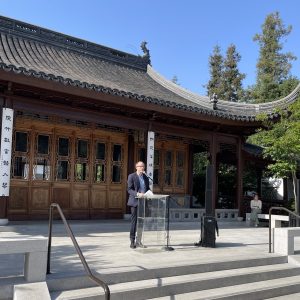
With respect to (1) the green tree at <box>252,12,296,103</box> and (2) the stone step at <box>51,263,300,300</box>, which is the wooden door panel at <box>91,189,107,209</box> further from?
(1) the green tree at <box>252,12,296,103</box>

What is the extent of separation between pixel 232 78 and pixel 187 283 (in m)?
32.1

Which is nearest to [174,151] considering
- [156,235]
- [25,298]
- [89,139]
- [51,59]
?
[89,139]

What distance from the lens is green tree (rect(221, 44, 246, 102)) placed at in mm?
34750

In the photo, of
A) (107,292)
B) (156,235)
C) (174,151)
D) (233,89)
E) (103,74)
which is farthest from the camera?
(233,89)

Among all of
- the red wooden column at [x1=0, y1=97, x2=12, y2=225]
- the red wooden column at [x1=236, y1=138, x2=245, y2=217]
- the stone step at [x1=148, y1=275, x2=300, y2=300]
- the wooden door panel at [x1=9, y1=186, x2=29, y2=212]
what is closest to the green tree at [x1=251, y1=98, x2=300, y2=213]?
the red wooden column at [x1=236, y1=138, x2=245, y2=217]

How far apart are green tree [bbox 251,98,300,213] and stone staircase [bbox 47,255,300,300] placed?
18.3ft

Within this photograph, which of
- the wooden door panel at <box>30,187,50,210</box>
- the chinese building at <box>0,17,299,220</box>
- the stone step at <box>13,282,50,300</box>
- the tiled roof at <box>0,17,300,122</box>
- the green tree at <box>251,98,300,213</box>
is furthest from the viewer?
the green tree at <box>251,98,300,213</box>

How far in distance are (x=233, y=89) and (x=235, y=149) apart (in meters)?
22.4

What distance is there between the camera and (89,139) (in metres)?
11.9

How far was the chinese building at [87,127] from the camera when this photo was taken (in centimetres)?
942

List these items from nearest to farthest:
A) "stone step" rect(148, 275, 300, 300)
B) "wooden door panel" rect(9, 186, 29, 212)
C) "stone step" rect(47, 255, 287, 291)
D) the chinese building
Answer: "stone step" rect(47, 255, 287, 291) < "stone step" rect(148, 275, 300, 300) < the chinese building < "wooden door panel" rect(9, 186, 29, 212)

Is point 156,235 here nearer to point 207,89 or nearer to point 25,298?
point 25,298

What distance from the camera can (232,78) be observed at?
35875 mm

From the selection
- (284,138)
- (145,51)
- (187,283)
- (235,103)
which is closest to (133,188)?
(187,283)
